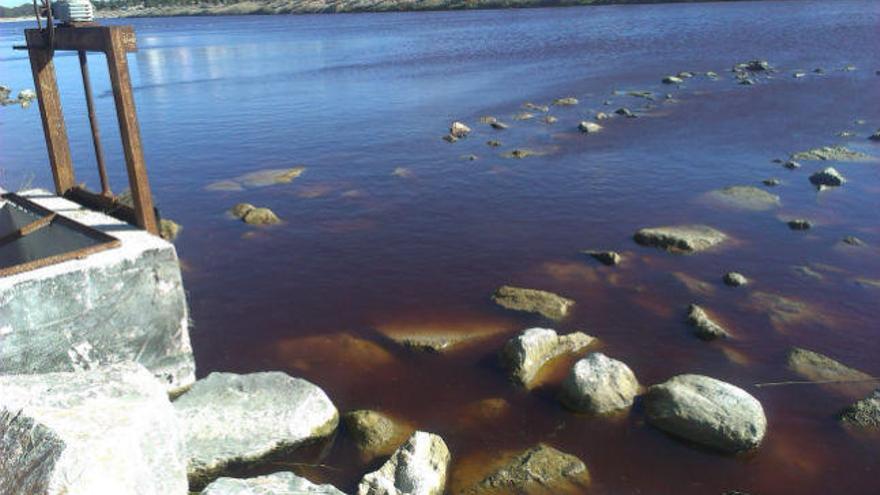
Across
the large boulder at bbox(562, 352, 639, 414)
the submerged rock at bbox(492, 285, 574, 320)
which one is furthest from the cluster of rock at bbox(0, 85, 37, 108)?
the large boulder at bbox(562, 352, 639, 414)

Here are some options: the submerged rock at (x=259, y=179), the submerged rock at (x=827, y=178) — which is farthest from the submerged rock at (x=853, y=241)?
the submerged rock at (x=259, y=179)

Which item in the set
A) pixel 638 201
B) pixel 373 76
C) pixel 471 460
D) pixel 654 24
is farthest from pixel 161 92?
pixel 654 24

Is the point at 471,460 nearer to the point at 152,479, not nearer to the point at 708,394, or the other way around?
the point at 708,394

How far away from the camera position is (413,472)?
920 cm

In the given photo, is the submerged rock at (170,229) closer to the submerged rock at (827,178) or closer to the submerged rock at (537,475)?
the submerged rock at (537,475)

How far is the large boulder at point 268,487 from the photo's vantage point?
7.66 m

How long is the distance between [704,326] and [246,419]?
343 inches

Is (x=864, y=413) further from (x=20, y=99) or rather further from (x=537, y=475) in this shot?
(x=20, y=99)

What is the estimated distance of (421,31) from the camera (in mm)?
84938

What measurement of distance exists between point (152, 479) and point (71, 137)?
32075mm

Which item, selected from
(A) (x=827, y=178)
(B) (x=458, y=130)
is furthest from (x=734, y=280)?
(B) (x=458, y=130)

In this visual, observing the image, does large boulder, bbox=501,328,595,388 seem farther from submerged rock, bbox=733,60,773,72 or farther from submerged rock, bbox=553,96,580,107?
submerged rock, bbox=733,60,773,72

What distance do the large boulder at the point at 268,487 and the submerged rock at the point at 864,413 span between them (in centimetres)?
821

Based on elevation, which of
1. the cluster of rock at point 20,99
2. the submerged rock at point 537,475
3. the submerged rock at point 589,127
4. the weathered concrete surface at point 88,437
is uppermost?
the weathered concrete surface at point 88,437
